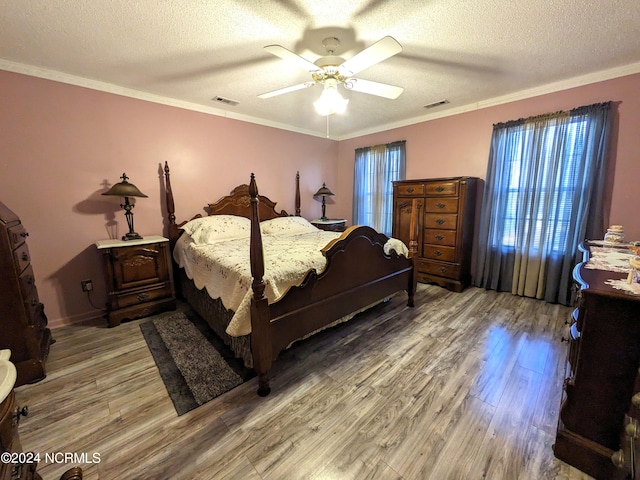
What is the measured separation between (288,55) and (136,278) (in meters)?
2.54

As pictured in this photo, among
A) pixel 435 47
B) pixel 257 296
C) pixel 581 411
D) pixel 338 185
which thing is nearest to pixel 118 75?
pixel 257 296

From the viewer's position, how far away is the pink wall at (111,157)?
236cm

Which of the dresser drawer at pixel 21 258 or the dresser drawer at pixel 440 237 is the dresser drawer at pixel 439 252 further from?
the dresser drawer at pixel 21 258

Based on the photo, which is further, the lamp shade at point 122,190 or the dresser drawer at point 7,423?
the lamp shade at point 122,190

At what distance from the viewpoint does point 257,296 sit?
5.31 ft

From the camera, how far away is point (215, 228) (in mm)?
3023

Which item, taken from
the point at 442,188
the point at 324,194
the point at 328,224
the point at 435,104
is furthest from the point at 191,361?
the point at 435,104

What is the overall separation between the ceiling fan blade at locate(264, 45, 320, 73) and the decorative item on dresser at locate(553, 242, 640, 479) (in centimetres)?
206

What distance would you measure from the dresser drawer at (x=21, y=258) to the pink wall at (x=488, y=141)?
4.23 meters

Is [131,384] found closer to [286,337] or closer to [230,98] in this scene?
[286,337]

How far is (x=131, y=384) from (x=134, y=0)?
8.03 ft

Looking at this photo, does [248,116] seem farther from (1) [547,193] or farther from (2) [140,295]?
(1) [547,193]

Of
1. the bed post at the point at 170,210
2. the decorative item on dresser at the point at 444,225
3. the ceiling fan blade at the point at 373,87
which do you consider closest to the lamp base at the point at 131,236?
the bed post at the point at 170,210

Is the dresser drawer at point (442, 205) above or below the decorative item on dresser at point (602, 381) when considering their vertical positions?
above
